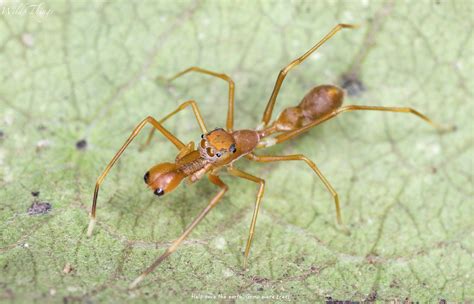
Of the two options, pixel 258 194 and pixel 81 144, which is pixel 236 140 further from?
pixel 81 144

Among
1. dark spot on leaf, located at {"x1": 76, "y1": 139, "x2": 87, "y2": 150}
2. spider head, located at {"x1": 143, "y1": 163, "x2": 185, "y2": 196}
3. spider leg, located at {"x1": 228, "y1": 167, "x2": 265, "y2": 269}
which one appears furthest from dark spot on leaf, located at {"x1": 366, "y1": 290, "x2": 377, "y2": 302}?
dark spot on leaf, located at {"x1": 76, "y1": 139, "x2": 87, "y2": 150}

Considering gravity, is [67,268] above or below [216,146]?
below

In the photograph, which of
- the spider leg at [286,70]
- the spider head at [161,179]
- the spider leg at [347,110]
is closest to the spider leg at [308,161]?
the spider leg at [347,110]

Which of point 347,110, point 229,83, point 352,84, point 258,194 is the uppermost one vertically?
point 229,83

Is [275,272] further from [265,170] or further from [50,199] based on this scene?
[50,199]

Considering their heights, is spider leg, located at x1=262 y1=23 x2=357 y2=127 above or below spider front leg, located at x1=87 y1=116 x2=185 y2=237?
above

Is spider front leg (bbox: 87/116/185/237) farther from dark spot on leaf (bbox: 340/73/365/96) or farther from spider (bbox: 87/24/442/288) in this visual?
dark spot on leaf (bbox: 340/73/365/96)

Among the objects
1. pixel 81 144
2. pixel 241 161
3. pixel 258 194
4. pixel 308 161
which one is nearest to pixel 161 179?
pixel 258 194
